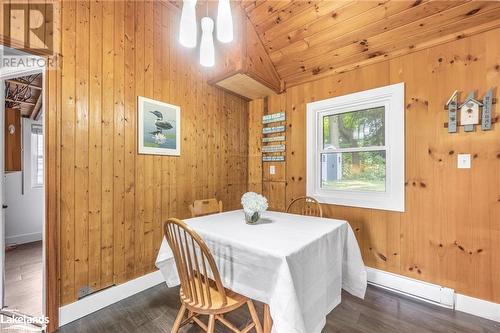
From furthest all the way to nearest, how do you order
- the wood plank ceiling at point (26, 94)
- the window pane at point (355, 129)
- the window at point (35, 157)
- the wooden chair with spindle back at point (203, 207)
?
the window at point (35, 157), the wood plank ceiling at point (26, 94), the window pane at point (355, 129), the wooden chair with spindle back at point (203, 207)

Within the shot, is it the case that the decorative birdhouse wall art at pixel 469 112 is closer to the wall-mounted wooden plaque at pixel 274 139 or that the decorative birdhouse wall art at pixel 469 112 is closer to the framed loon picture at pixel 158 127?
the wall-mounted wooden plaque at pixel 274 139

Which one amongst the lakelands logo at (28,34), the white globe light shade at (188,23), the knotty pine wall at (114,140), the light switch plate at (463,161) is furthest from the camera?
the light switch plate at (463,161)

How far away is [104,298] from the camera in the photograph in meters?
1.92

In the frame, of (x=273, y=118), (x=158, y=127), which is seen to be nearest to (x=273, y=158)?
(x=273, y=118)

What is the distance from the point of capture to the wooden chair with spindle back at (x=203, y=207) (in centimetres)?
219

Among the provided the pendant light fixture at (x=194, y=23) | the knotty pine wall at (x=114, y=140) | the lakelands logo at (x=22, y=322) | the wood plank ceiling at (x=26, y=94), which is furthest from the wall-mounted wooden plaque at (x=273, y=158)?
the wood plank ceiling at (x=26, y=94)

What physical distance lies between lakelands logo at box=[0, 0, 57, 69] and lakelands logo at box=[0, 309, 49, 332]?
6.25ft

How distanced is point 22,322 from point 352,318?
2545 millimetres

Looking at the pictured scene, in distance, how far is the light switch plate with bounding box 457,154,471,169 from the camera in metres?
1.88

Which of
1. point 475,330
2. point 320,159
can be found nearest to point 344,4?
point 320,159

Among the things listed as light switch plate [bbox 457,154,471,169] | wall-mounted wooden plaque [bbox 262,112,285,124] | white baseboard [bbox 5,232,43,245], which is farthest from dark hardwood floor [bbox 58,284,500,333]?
white baseboard [bbox 5,232,43,245]

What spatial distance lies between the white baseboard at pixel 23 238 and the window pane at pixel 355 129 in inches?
191

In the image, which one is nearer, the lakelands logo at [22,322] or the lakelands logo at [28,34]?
the lakelands logo at [28,34]

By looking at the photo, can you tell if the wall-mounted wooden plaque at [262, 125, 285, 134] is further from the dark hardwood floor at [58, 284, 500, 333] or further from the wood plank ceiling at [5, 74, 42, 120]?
the wood plank ceiling at [5, 74, 42, 120]
